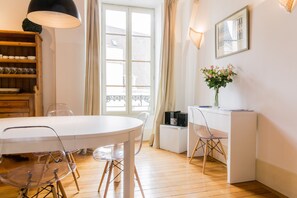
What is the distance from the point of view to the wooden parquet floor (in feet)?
7.13

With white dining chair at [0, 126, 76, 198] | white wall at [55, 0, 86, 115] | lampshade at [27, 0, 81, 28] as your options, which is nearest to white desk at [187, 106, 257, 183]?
white dining chair at [0, 126, 76, 198]

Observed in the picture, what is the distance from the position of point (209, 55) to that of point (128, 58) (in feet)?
5.74

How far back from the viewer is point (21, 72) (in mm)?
3332

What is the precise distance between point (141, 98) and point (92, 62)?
54.5 inches

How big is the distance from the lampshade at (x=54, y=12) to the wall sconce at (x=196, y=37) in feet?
7.25

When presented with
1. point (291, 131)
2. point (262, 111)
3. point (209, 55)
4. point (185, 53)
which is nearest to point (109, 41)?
point (185, 53)

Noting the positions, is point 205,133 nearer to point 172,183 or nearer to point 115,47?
point 172,183

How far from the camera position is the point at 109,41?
172 inches

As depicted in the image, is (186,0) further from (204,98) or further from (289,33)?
(289,33)

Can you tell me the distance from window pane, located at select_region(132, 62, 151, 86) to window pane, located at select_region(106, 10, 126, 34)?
769 millimetres

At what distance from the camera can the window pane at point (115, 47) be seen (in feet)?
14.3

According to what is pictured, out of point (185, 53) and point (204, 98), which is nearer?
point (204, 98)

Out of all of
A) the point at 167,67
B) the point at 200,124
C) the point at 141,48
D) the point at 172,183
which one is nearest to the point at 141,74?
the point at 141,48

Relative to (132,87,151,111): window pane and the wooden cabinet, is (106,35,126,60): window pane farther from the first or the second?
the wooden cabinet
